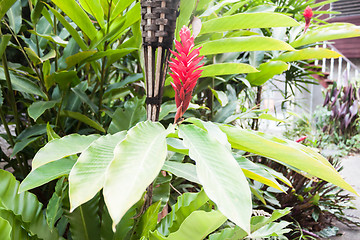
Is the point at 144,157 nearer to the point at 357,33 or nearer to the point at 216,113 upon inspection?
the point at 357,33

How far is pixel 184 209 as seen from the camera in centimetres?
57

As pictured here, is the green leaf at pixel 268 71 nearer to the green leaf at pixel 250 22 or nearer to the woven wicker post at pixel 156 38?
the green leaf at pixel 250 22

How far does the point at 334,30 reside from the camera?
2.50 feet

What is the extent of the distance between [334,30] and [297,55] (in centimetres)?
11

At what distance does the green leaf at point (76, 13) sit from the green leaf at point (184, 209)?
49 cm

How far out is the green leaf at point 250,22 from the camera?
1.85ft

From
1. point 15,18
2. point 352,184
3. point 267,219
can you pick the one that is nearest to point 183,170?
point 267,219

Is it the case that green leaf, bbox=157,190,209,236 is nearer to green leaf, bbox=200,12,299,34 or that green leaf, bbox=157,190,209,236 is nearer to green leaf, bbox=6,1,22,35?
green leaf, bbox=200,12,299,34

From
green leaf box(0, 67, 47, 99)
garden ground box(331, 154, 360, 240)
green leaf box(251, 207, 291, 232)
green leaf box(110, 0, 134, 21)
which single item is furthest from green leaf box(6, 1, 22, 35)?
garden ground box(331, 154, 360, 240)

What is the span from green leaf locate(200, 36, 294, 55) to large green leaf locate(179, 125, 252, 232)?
29 cm

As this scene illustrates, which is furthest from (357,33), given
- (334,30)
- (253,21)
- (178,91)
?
Result: (178,91)

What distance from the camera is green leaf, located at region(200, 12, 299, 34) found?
1.85 feet

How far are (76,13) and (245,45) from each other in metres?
0.41

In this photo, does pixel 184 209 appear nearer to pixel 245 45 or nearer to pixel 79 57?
pixel 245 45
